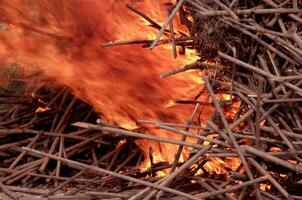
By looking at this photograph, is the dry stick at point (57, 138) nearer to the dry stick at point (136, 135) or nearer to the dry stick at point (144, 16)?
the dry stick at point (136, 135)

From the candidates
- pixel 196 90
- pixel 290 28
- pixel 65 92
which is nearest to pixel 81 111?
pixel 65 92

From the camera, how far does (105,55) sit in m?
2.07

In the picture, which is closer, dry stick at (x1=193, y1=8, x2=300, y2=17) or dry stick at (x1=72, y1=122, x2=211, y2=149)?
dry stick at (x1=72, y1=122, x2=211, y2=149)

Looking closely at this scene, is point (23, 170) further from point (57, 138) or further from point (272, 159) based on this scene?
point (272, 159)

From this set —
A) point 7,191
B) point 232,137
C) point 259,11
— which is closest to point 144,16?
point 259,11

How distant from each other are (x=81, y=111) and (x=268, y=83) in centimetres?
124

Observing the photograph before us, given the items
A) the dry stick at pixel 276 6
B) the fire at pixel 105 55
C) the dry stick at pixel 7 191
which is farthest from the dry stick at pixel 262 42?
the dry stick at pixel 7 191

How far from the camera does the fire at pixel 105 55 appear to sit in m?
1.95

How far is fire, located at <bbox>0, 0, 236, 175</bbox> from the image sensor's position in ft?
6.41

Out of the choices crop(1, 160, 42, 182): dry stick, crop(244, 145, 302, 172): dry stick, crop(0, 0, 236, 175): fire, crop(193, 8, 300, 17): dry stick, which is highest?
crop(193, 8, 300, 17): dry stick

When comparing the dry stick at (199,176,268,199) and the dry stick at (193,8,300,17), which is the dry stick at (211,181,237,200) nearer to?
the dry stick at (199,176,268,199)

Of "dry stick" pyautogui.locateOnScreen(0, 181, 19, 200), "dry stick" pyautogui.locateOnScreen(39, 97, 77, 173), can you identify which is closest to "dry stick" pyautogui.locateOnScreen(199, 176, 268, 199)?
"dry stick" pyautogui.locateOnScreen(0, 181, 19, 200)

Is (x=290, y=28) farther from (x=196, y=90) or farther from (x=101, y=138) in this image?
(x=101, y=138)

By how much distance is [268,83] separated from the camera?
1.78m
